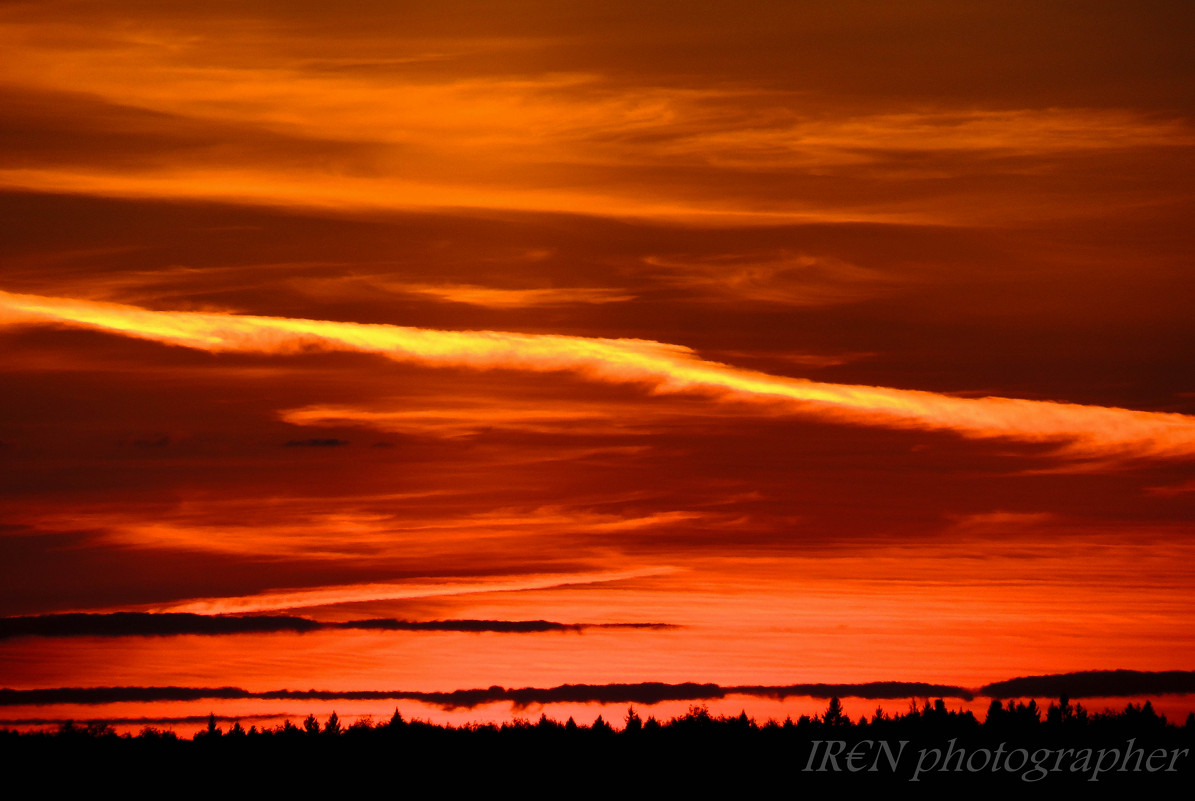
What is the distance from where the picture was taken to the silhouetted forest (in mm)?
141875

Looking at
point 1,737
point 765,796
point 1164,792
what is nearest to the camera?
point 1164,792

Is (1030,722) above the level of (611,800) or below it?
above

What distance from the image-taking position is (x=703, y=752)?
152m

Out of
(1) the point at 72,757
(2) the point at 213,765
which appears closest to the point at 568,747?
(2) the point at 213,765

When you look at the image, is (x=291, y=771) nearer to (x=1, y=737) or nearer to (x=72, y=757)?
(x=72, y=757)

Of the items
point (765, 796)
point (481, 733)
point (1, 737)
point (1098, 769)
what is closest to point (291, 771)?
point (481, 733)

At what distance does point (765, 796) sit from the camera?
140 m

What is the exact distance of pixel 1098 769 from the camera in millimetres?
134875

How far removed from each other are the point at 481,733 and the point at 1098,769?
191ft

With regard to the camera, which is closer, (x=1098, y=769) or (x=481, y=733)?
(x=1098, y=769)

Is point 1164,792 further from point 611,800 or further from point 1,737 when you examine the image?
point 1,737

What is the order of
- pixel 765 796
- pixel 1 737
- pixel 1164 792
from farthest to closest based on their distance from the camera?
pixel 1 737, pixel 765 796, pixel 1164 792

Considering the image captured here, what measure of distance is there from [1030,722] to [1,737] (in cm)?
10012

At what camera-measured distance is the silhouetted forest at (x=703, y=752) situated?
141875mm
